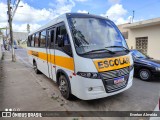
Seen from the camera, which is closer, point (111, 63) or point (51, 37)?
Result: point (111, 63)

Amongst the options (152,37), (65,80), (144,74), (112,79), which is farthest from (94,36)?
(152,37)

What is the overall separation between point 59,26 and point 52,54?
117 centimetres

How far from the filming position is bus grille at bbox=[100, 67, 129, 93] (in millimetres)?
3924

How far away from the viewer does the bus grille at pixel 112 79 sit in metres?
3.92

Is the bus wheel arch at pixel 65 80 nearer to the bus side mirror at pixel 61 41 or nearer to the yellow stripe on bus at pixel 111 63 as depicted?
the bus side mirror at pixel 61 41

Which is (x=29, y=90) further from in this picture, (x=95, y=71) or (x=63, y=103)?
(x=95, y=71)

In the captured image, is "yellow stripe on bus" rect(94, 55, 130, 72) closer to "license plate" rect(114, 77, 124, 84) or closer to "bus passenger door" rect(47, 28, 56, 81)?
"license plate" rect(114, 77, 124, 84)

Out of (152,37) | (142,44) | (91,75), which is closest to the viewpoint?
(91,75)

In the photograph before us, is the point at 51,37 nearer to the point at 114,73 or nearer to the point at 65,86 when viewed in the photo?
the point at 65,86

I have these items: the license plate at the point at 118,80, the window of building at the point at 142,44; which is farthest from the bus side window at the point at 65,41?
the window of building at the point at 142,44

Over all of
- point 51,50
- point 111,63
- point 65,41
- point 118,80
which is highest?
point 65,41

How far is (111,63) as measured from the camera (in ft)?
13.3

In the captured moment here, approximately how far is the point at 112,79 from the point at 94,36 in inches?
53.2

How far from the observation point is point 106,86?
3953mm
